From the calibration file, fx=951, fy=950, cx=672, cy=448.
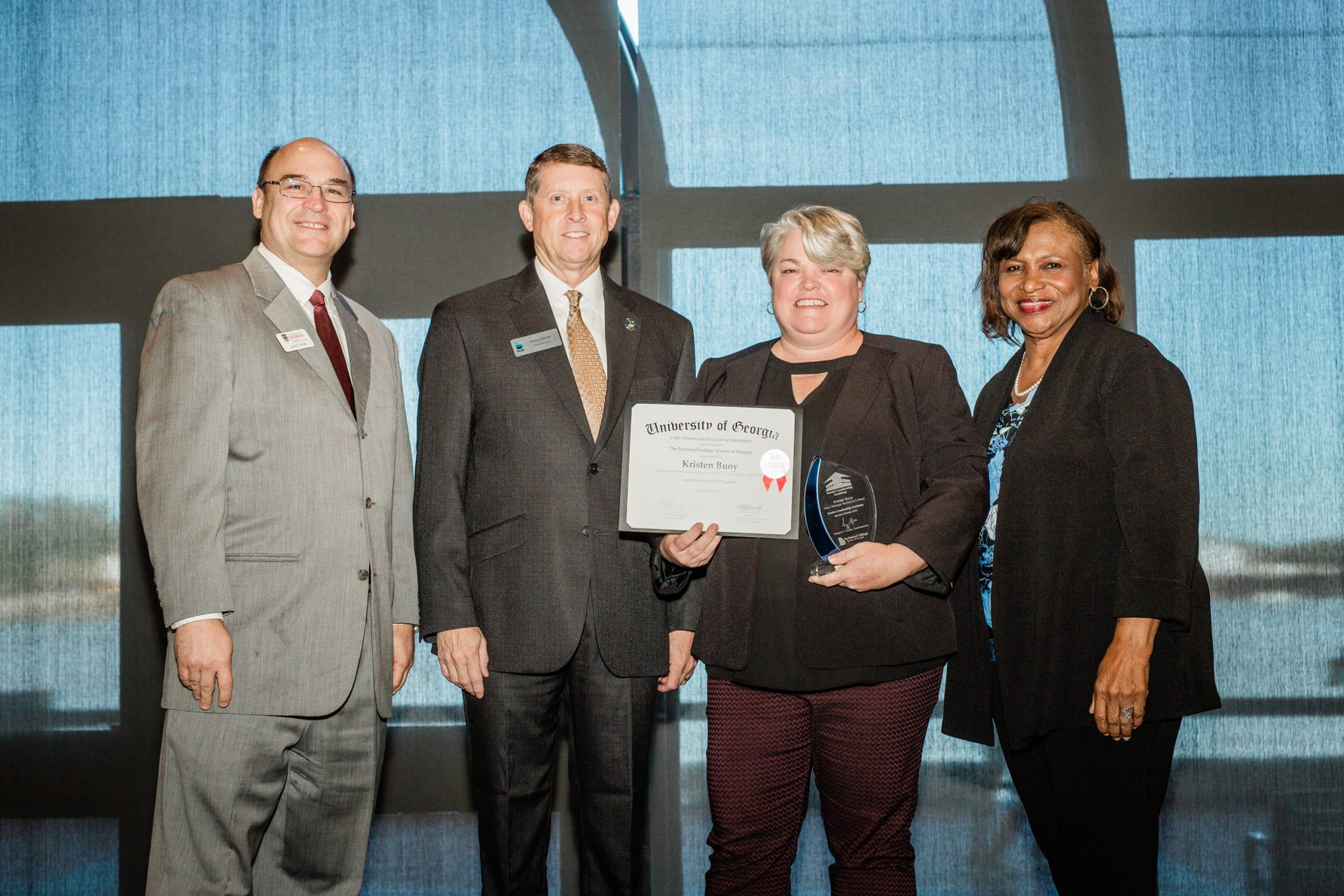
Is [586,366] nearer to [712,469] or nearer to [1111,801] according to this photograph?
[712,469]

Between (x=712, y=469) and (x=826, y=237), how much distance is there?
0.58 metres

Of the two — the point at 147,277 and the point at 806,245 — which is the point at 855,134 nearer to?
the point at 806,245

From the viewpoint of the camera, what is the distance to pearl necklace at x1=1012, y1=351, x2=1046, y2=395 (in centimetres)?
227

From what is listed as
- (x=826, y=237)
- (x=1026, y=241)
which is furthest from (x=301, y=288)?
(x=1026, y=241)

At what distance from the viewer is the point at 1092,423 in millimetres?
2127

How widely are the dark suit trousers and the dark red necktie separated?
2.44 feet

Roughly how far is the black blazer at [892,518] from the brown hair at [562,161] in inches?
26.3

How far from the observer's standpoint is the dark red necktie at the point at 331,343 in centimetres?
221

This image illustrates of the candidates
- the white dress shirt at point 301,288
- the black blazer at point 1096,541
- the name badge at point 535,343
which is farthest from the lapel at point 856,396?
the white dress shirt at point 301,288

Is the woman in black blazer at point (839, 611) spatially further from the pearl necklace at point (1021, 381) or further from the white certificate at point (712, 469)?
the pearl necklace at point (1021, 381)

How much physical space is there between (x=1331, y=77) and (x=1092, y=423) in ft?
6.84

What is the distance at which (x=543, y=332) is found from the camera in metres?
2.25

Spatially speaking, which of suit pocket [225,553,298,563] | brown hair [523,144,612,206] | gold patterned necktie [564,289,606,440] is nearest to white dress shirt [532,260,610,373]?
gold patterned necktie [564,289,606,440]

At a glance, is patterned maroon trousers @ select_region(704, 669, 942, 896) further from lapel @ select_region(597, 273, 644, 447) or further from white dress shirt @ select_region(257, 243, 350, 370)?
white dress shirt @ select_region(257, 243, 350, 370)
